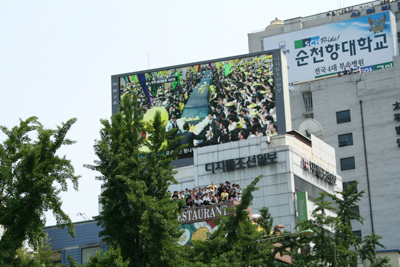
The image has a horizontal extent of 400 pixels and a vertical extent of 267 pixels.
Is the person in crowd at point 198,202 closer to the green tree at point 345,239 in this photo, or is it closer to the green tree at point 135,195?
the green tree at point 345,239

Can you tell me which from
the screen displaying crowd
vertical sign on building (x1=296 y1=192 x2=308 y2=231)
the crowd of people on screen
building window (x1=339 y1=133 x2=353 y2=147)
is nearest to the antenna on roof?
the screen displaying crowd

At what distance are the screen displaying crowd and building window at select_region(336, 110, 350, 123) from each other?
2586 cm

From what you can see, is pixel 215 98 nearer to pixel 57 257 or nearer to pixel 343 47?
pixel 57 257

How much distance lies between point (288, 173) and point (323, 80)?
34.0 metres

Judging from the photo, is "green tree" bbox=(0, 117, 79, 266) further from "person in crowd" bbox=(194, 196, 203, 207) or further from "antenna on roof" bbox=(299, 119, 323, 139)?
"antenna on roof" bbox=(299, 119, 323, 139)

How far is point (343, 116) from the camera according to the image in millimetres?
86625

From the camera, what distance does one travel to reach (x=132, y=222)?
3469 centimetres

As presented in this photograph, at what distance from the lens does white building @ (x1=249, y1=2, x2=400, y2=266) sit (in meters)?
81.6

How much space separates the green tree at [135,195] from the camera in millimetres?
32438

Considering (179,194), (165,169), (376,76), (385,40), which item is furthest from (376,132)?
(165,169)

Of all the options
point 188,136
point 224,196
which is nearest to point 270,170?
point 188,136

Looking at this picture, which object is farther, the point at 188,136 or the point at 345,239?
the point at 188,136

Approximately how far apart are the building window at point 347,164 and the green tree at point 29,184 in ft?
182

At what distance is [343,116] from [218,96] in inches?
1079
